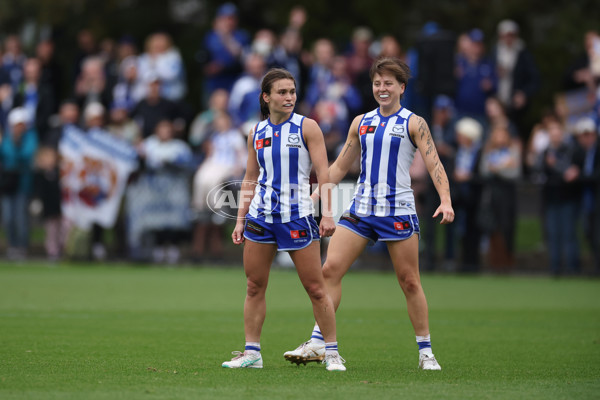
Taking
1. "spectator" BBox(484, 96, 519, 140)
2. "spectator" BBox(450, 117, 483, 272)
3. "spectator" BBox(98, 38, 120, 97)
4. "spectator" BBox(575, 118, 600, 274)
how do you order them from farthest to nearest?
1. "spectator" BBox(98, 38, 120, 97)
2. "spectator" BBox(484, 96, 519, 140)
3. "spectator" BBox(450, 117, 483, 272)
4. "spectator" BBox(575, 118, 600, 274)

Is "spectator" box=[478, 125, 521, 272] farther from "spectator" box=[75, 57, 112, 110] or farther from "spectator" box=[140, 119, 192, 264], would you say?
"spectator" box=[75, 57, 112, 110]

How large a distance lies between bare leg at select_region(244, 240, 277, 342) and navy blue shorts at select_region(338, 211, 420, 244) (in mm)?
683

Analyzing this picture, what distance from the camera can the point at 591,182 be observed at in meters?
15.8

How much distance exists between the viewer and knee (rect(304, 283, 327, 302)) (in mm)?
7305

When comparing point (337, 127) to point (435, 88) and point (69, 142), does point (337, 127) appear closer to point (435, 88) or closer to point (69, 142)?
point (435, 88)

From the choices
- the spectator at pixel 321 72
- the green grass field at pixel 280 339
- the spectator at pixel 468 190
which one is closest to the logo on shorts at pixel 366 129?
the green grass field at pixel 280 339

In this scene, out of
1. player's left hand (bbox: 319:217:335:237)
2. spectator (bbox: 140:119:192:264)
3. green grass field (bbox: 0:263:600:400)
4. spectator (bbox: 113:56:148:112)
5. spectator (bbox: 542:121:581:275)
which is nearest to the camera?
green grass field (bbox: 0:263:600:400)

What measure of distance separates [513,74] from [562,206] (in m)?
3.28

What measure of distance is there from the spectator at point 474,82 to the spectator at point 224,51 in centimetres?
415

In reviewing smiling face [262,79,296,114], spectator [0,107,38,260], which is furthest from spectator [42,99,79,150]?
smiling face [262,79,296,114]

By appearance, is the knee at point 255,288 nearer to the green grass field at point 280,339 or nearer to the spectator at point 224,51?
the green grass field at point 280,339

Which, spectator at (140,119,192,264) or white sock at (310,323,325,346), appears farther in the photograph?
spectator at (140,119,192,264)

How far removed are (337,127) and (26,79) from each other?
6.56 m

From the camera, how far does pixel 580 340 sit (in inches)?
365
